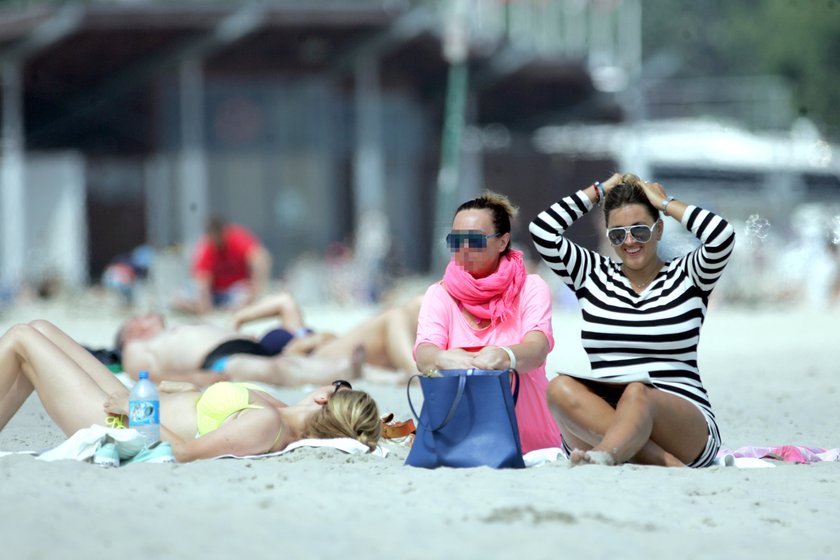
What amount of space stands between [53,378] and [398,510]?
5.99 feet

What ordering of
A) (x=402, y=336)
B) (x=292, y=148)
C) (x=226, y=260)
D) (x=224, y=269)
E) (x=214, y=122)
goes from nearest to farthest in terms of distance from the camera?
1. (x=402, y=336)
2. (x=226, y=260)
3. (x=224, y=269)
4. (x=214, y=122)
5. (x=292, y=148)

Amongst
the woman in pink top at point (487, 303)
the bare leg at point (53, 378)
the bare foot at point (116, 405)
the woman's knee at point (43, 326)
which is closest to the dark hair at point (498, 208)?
the woman in pink top at point (487, 303)

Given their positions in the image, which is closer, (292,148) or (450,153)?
(292,148)

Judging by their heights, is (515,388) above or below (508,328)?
below

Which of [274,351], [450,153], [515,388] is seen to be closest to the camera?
[515,388]

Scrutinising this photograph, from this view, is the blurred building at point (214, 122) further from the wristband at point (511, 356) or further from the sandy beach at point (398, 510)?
the wristband at point (511, 356)

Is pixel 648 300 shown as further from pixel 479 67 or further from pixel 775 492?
pixel 479 67

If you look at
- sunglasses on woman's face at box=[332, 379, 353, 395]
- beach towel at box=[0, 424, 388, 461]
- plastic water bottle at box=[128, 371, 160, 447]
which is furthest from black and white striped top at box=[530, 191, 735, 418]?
plastic water bottle at box=[128, 371, 160, 447]

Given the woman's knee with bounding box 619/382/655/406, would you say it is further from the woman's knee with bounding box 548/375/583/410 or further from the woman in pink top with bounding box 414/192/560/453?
the woman in pink top with bounding box 414/192/560/453

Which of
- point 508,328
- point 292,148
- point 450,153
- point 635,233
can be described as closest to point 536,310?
point 508,328

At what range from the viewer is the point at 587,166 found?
27281mm

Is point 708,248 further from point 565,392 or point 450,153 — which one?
point 450,153

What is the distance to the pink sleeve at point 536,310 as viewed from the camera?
5379 millimetres

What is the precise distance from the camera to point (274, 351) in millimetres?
8609
